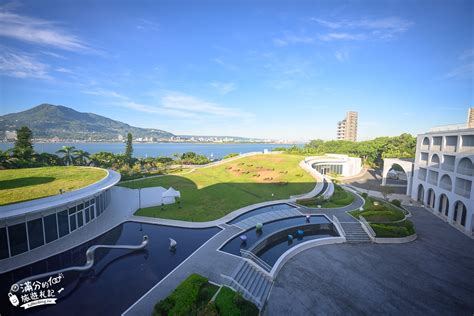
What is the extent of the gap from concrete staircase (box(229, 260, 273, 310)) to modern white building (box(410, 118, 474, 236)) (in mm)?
25944

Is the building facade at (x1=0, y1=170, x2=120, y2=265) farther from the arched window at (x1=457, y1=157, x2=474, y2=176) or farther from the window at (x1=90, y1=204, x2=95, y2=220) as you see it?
the arched window at (x1=457, y1=157, x2=474, y2=176)

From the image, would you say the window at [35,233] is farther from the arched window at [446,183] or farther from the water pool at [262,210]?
the arched window at [446,183]

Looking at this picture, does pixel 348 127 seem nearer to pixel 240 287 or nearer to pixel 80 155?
pixel 80 155

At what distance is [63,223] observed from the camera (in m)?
19.8

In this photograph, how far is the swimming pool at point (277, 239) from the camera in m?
19.4

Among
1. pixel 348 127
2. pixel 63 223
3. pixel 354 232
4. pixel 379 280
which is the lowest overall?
pixel 379 280

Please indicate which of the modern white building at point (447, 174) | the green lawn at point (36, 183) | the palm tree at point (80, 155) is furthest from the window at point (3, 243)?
the modern white building at point (447, 174)

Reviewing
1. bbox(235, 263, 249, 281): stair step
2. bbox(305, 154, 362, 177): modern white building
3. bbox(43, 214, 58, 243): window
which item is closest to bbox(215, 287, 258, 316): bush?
bbox(235, 263, 249, 281): stair step

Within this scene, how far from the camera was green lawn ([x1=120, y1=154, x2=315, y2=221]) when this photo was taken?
28.4 meters

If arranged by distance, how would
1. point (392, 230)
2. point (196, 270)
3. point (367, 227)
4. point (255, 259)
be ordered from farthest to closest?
1. point (367, 227)
2. point (392, 230)
3. point (255, 259)
4. point (196, 270)

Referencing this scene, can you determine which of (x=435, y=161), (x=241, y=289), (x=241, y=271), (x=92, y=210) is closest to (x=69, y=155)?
(x=92, y=210)

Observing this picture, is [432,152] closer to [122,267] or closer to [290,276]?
[290,276]

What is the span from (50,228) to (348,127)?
557 feet

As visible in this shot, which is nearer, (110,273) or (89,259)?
(110,273)
